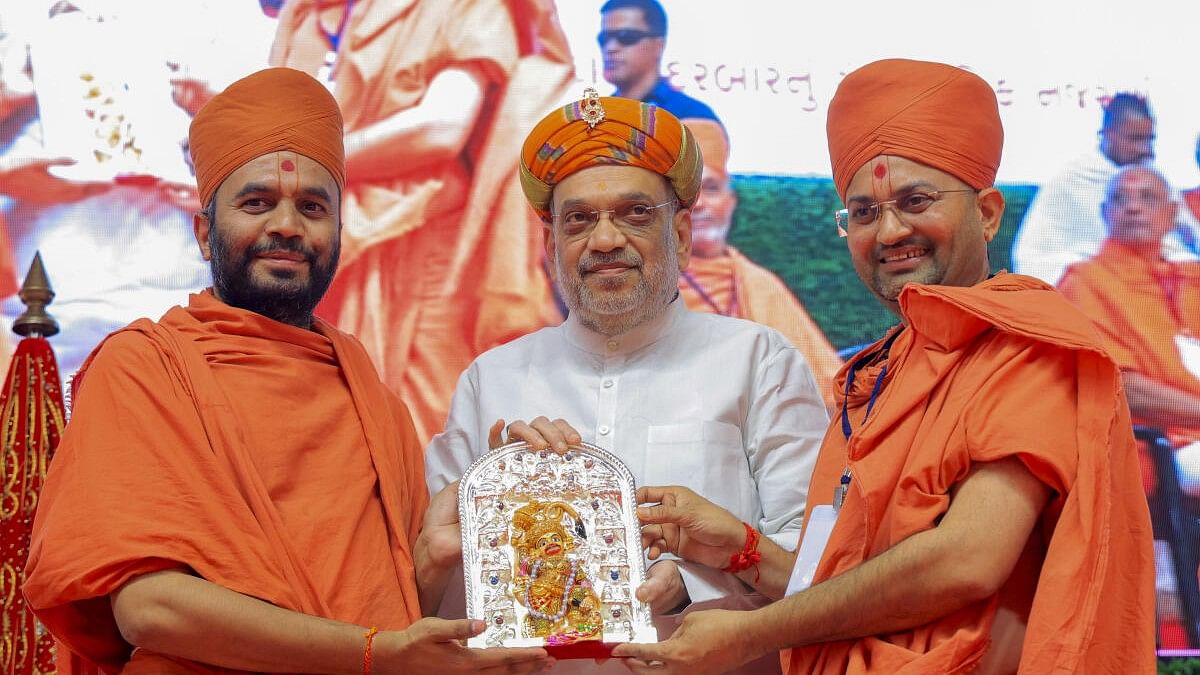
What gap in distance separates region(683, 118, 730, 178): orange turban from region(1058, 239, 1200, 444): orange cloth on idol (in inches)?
49.4

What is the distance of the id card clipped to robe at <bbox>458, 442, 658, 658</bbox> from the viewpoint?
2793 mm

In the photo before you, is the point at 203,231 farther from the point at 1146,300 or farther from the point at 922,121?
the point at 1146,300

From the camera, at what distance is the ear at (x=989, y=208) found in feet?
9.96

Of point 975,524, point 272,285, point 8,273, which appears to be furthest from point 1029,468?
point 8,273

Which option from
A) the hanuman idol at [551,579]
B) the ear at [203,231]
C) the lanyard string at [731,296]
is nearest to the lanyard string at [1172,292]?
the lanyard string at [731,296]

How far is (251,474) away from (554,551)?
0.64 meters

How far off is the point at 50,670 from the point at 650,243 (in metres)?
1.84

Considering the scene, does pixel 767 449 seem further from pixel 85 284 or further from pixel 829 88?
pixel 85 284

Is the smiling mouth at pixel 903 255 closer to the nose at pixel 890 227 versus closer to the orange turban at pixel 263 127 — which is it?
the nose at pixel 890 227

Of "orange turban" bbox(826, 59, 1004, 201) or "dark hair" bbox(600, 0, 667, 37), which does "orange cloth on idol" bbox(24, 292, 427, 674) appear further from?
"dark hair" bbox(600, 0, 667, 37)

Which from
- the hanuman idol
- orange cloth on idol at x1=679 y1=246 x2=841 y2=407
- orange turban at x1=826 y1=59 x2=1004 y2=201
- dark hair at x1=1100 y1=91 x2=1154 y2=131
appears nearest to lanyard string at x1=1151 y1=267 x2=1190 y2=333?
dark hair at x1=1100 y1=91 x2=1154 y2=131

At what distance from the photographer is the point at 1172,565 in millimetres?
4605

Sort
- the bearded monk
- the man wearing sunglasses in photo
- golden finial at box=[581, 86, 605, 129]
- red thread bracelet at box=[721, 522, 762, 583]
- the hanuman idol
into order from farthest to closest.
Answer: the man wearing sunglasses in photo, golden finial at box=[581, 86, 605, 129], red thread bracelet at box=[721, 522, 762, 583], the hanuman idol, the bearded monk

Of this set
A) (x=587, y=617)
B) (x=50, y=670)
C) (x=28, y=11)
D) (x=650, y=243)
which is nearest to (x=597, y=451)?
(x=587, y=617)
